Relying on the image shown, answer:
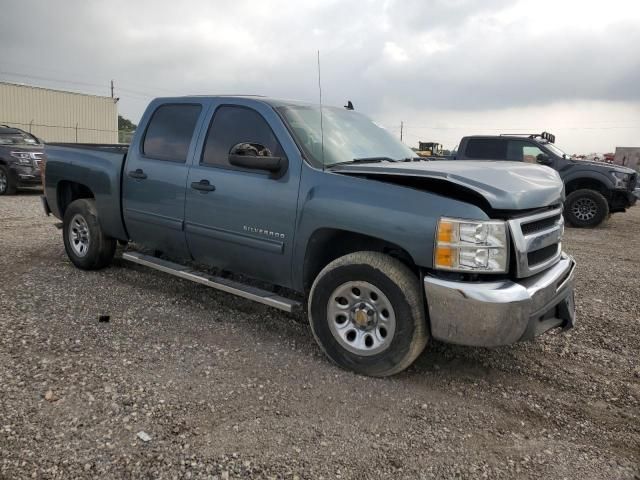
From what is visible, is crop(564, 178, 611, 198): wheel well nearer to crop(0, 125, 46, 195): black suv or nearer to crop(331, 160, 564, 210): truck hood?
crop(331, 160, 564, 210): truck hood

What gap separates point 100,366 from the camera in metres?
3.43

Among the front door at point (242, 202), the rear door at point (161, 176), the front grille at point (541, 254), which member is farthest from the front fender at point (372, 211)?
the rear door at point (161, 176)

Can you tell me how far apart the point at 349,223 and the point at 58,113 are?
35.2m

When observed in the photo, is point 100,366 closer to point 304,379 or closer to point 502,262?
point 304,379

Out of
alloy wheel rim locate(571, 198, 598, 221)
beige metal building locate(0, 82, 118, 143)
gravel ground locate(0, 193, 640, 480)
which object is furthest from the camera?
beige metal building locate(0, 82, 118, 143)

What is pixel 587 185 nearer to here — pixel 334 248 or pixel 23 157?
pixel 334 248

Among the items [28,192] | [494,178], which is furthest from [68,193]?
[28,192]

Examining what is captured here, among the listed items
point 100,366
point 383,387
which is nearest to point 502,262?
point 383,387

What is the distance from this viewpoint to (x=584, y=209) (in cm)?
A: 1124

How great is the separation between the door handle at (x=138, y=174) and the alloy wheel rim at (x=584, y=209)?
31.5ft

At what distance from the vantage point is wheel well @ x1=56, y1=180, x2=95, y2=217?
229 inches

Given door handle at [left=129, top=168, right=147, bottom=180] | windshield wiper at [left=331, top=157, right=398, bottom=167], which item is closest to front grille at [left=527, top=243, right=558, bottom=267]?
windshield wiper at [left=331, top=157, right=398, bottom=167]

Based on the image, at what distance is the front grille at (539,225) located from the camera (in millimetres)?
3248

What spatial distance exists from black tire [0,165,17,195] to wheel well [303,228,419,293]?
11.4 metres
